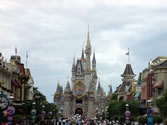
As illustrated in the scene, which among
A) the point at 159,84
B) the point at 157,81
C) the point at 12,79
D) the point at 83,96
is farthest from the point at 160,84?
the point at 83,96

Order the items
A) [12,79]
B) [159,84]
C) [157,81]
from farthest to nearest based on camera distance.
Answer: [12,79] → [157,81] → [159,84]

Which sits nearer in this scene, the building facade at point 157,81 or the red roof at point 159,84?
the red roof at point 159,84

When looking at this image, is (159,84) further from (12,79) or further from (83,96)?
(83,96)

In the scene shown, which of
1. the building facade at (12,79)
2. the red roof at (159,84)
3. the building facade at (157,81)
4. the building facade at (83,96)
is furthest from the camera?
the building facade at (83,96)

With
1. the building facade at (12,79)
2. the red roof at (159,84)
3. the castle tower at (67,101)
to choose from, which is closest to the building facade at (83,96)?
the castle tower at (67,101)

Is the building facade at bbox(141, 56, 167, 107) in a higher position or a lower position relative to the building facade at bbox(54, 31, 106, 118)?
lower

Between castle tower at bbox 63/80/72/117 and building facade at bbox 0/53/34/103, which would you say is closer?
building facade at bbox 0/53/34/103

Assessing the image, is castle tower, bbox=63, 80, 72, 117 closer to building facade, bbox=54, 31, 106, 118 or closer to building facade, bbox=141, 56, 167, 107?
building facade, bbox=54, 31, 106, 118

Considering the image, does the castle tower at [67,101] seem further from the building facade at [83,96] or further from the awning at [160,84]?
the awning at [160,84]

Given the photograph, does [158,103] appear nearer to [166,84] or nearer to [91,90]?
[166,84]

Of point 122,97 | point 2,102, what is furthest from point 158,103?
point 122,97

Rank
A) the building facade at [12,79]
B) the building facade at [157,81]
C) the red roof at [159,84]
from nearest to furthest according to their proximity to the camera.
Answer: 1. the building facade at [12,79]
2. the red roof at [159,84]
3. the building facade at [157,81]

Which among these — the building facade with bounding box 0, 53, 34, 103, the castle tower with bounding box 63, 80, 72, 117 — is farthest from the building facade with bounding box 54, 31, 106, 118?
the building facade with bounding box 0, 53, 34, 103

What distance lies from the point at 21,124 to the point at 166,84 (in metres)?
25.9
